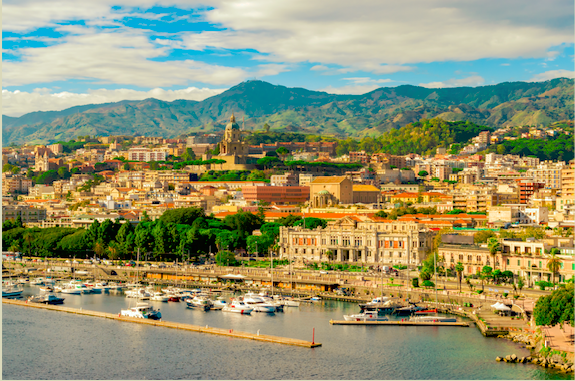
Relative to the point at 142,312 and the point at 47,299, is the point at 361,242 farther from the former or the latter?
the point at 47,299

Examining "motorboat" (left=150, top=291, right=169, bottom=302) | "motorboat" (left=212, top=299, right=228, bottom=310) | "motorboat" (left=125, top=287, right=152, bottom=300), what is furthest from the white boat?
"motorboat" (left=212, top=299, right=228, bottom=310)

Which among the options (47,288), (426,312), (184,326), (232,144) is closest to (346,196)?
(47,288)

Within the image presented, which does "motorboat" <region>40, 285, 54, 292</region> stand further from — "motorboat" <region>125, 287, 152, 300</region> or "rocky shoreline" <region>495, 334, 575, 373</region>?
"rocky shoreline" <region>495, 334, 575, 373</region>

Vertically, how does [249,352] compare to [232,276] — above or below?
below

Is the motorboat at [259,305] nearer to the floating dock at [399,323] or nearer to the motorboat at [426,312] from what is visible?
the floating dock at [399,323]

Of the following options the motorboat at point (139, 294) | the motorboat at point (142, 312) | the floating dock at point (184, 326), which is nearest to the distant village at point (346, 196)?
the floating dock at point (184, 326)

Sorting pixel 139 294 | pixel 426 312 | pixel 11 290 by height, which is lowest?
pixel 11 290
